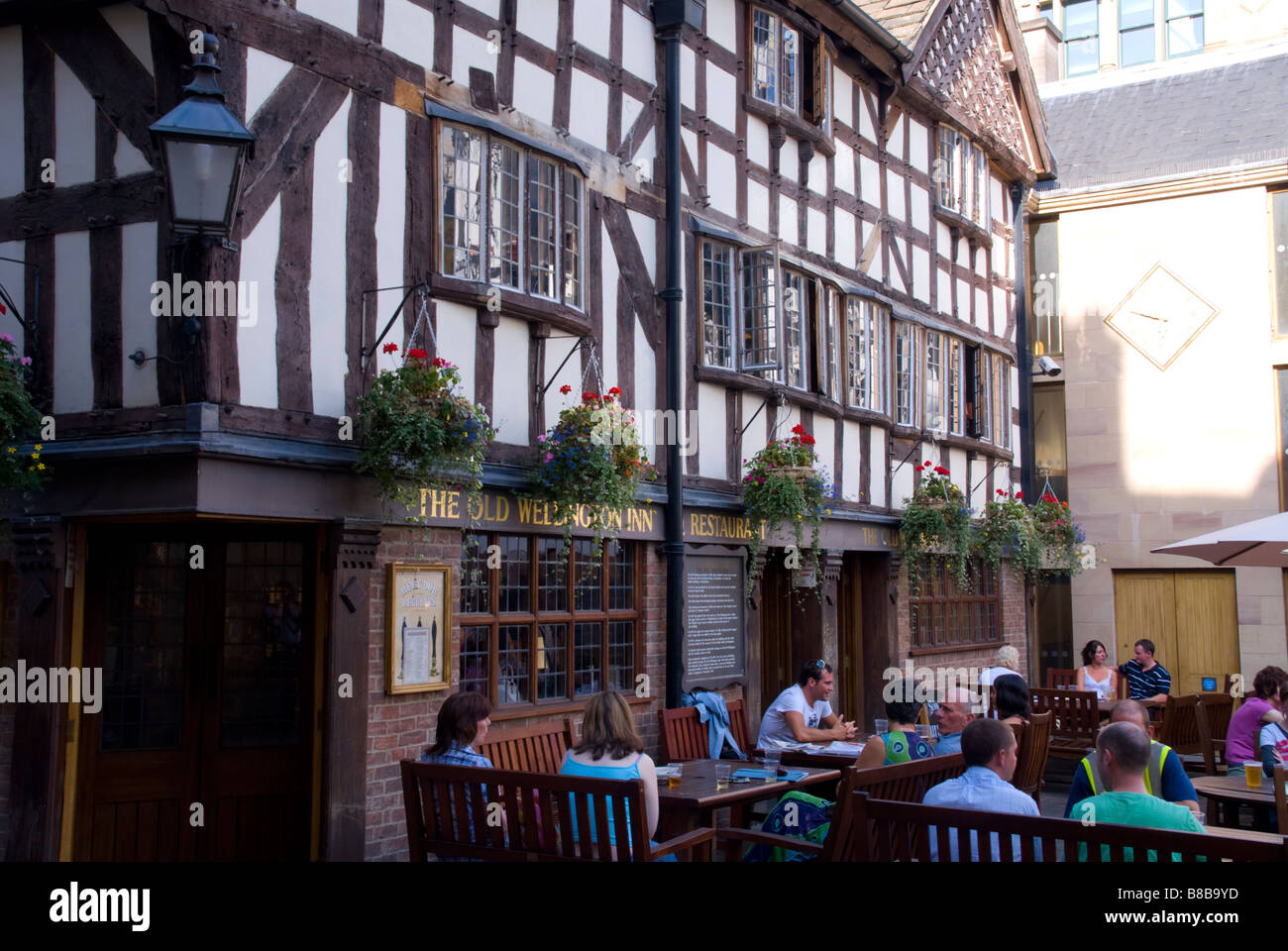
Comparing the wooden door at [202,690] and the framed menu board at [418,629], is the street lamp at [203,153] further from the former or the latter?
the framed menu board at [418,629]

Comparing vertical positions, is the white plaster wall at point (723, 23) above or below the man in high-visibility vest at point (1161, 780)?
above

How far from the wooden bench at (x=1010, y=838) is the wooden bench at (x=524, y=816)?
39.6 inches

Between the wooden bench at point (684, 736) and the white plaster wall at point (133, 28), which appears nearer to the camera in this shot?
the white plaster wall at point (133, 28)

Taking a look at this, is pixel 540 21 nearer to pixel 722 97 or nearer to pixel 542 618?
pixel 722 97

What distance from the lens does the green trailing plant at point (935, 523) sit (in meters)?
14.1

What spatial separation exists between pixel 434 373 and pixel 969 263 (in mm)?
11488

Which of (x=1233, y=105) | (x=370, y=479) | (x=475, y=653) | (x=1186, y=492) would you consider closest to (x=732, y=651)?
(x=475, y=653)

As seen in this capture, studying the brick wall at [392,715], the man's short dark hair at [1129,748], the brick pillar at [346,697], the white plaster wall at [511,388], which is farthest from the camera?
the white plaster wall at [511,388]

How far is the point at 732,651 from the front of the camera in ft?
37.6

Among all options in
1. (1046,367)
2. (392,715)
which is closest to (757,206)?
(392,715)

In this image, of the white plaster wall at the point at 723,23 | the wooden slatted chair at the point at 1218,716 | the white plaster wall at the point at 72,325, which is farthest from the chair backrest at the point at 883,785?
the white plaster wall at the point at 723,23

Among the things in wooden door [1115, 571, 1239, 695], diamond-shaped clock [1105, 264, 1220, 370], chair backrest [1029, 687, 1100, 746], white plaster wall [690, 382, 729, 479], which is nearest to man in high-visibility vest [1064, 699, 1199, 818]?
chair backrest [1029, 687, 1100, 746]

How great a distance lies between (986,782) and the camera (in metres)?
4.98
